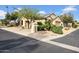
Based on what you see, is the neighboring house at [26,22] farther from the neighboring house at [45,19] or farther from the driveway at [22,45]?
the driveway at [22,45]

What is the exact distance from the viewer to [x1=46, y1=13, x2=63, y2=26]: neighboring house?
399 inches

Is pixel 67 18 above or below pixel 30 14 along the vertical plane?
below

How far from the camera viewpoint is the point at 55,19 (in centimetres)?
1012

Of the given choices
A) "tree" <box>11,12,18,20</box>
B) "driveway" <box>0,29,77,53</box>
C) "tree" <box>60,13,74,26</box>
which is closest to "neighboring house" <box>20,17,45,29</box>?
"tree" <box>11,12,18,20</box>

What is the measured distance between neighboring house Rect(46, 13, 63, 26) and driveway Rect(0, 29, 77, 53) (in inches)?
39.3

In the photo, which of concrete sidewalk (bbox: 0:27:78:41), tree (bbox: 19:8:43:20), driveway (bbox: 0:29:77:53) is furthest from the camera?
concrete sidewalk (bbox: 0:27:78:41)

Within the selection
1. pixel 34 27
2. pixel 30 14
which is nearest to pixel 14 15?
pixel 30 14

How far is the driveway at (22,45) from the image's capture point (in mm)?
9632

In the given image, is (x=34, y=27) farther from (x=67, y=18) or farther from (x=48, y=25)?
(x=67, y=18)

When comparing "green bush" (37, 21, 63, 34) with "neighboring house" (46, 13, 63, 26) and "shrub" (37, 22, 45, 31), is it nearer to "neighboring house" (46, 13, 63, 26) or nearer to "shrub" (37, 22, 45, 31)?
"shrub" (37, 22, 45, 31)

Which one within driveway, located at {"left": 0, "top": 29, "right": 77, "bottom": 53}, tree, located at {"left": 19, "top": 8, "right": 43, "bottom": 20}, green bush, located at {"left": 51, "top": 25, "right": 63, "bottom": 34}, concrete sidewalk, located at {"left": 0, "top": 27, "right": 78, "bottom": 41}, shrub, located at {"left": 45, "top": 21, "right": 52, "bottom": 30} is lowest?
driveway, located at {"left": 0, "top": 29, "right": 77, "bottom": 53}

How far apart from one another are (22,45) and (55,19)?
180 cm
